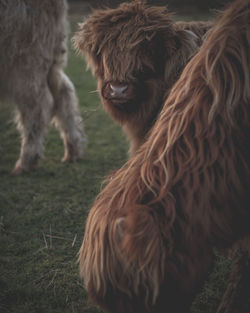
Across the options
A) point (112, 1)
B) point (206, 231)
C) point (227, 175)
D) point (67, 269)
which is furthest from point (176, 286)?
point (112, 1)

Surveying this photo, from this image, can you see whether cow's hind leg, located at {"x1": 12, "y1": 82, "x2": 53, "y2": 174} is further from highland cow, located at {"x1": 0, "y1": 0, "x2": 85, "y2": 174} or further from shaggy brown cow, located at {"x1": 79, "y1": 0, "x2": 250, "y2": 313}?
shaggy brown cow, located at {"x1": 79, "y1": 0, "x2": 250, "y2": 313}

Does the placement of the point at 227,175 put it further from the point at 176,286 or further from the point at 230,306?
the point at 230,306

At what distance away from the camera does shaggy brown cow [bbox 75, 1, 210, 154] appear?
2076 mm

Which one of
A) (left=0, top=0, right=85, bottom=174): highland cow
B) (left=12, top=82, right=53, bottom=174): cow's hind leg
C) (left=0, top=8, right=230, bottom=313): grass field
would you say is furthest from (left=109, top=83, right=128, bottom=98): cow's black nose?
(left=12, top=82, right=53, bottom=174): cow's hind leg

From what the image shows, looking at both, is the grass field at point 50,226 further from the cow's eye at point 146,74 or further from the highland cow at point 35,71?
the cow's eye at point 146,74

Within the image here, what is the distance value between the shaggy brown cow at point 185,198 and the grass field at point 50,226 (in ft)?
3.28

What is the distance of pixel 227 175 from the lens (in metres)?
1.10

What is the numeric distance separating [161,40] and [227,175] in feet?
4.36

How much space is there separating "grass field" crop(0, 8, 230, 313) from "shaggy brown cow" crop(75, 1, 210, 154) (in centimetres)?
57

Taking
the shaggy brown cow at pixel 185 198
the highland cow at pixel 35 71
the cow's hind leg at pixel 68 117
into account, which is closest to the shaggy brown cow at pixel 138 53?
the shaggy brown cow at pixel 185 198

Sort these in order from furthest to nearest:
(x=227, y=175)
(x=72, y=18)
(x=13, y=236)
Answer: (x=72, y=18), (x=13, y=236), (x=227, y=175)

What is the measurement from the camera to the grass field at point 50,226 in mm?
2033

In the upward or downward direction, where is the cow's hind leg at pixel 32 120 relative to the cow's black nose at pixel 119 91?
downward

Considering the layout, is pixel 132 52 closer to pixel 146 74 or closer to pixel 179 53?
pixel 146 74
